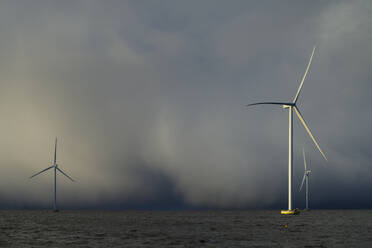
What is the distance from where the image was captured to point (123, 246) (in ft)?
244

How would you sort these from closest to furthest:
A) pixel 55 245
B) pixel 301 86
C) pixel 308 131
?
pixel 55 245
pixel 308 131
pixel 301 86

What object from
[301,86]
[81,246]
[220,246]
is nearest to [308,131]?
[301,86]

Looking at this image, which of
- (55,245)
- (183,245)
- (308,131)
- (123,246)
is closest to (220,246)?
(183,245)

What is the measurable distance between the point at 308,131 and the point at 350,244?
238ft

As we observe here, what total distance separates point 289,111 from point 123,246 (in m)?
128

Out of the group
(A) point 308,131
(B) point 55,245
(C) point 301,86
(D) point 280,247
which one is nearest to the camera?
(D) point 280,247

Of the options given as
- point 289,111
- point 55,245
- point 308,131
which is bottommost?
point 55,245

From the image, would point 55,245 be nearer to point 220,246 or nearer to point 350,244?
point 220,246

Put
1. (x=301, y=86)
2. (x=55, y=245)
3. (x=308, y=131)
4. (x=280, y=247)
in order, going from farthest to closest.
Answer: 1. (x=301, y=86)
2. (x=308, y=131)
3. (x=55, y=245)
4. (x=280, y=247)

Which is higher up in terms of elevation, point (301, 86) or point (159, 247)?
point (301, 86)

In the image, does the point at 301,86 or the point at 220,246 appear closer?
the point at 220,246

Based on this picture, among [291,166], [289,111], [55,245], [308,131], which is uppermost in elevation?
[289,111]

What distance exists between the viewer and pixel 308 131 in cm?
14650

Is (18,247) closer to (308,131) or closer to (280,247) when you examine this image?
(280,247)
